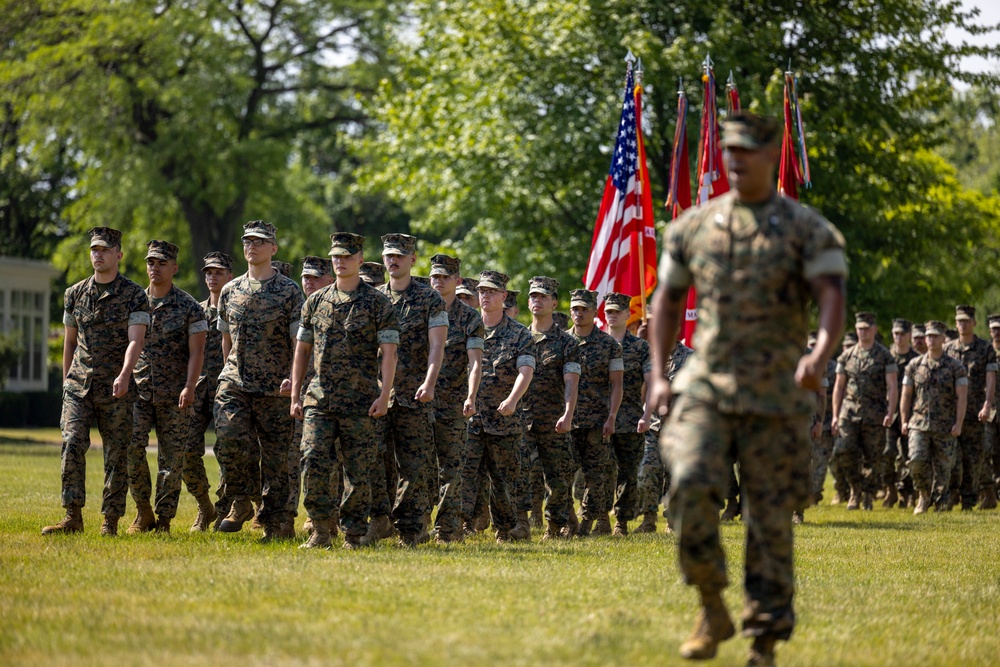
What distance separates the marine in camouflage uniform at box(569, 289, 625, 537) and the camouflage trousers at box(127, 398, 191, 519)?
3.94 metres

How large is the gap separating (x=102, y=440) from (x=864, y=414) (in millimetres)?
11773

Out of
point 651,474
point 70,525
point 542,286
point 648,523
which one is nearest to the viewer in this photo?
point 70,525

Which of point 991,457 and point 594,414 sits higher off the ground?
point 594,414

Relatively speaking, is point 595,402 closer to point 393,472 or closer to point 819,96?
point 393,472

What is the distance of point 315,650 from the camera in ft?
20.8

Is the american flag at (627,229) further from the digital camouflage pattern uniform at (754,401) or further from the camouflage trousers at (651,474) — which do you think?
the digital camouflage pattern uniform at (754,401)

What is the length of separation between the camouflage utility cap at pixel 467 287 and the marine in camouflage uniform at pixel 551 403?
97 cm

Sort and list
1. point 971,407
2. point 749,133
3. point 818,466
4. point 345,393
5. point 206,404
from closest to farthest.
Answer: point 749,133 < point 345,393 < point 206,404 < point 818,466 < point 971,407

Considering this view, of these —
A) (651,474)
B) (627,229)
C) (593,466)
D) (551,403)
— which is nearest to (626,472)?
(651,474)

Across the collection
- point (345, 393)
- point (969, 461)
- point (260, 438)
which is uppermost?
point (345, 393)

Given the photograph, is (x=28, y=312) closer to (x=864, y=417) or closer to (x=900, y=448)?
(x=900, y=448)

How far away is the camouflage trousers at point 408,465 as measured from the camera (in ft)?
36.6

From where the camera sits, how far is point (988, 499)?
20.3m

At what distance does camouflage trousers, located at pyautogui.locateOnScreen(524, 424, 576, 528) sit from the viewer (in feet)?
42.8
